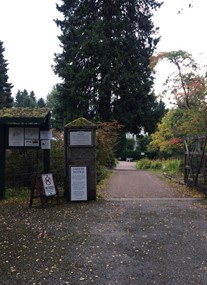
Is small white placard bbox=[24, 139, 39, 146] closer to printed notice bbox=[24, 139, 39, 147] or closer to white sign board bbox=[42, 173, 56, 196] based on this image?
printed notice bbox=[24, 139, 39, 147]

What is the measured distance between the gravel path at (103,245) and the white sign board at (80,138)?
1.95 m

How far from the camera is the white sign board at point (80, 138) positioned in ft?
34.5

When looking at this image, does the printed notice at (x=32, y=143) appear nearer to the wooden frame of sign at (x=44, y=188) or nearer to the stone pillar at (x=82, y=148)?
the stone pillar at (x=82, y=148)

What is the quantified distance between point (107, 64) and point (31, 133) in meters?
22.9

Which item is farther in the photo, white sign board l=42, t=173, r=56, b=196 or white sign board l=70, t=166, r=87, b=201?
white sign board l=70, t=166, r=87, b=201

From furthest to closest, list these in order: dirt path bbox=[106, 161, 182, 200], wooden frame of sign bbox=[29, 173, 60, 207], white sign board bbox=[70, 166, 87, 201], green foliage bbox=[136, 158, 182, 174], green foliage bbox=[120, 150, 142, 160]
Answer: green foliage bbox=[120, 150, 142, 160] < green foliage bbox=[136, 158, 182, 174] < dirt path bbox=[106, 161, 182, 200] < white sign board bbox=[70, 166, 87, 201] < wooden frame of sign bbox=[29, 173, 60, 207]

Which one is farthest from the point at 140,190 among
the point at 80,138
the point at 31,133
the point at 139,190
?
the point at 31,133

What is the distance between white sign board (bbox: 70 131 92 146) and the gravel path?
1.95m

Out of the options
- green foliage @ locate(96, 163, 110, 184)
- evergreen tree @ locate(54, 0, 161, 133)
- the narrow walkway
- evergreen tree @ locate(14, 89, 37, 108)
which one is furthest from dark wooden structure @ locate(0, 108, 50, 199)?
evergreen tree @ locate(14, 89, 37, 108)

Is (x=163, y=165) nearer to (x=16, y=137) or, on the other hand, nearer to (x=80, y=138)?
(x=80, y=138)

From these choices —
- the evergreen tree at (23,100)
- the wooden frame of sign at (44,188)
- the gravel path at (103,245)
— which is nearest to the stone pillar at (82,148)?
the wooden frame of sign at (44,188)

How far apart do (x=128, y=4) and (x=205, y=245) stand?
3251cm

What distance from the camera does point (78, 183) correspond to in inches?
408

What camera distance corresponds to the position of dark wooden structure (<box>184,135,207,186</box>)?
472 inches
